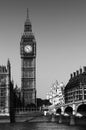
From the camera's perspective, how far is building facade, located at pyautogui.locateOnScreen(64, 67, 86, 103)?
15038 centimetres

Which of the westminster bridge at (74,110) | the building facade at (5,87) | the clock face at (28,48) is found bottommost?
the westminster bridge at (74,110)

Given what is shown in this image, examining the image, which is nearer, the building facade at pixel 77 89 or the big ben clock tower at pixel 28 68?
the building facade at pixel 77 89

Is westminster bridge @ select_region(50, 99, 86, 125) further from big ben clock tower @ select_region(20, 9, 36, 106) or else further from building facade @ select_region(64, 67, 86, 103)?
big ben clock tower @ select_region(20, 9, 36, 106)

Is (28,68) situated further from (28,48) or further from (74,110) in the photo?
(74,110)

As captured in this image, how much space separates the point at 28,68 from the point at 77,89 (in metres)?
24.2

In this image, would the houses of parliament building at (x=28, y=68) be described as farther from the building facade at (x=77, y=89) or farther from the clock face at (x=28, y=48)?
the building facade at (x=77, y=89)

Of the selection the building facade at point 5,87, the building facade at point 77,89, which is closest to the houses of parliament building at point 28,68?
the building facade at point 77,89

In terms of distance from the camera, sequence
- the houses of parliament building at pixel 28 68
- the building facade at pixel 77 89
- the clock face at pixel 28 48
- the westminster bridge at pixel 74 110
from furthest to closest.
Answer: the clock face at pixel 28 48 → the houses of parliament building at pixel 28 68 → the building facade at pixel 77 89 → the westminster bridge at pixel 74 110

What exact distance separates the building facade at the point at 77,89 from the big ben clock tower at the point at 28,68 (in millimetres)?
12435

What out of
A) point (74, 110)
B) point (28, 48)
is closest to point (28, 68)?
point (28, 48)

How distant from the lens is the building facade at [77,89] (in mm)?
150375

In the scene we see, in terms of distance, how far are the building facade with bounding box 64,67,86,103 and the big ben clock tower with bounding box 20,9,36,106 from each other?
12.4 metres

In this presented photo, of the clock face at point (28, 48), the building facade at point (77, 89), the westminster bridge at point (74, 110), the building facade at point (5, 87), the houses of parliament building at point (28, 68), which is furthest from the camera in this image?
the clock face at point (28, 48)

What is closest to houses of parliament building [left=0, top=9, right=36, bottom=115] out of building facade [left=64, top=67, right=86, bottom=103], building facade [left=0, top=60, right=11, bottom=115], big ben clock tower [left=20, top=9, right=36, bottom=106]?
big ben clock tower [left=20, top=9, right=36, bottom=106]
